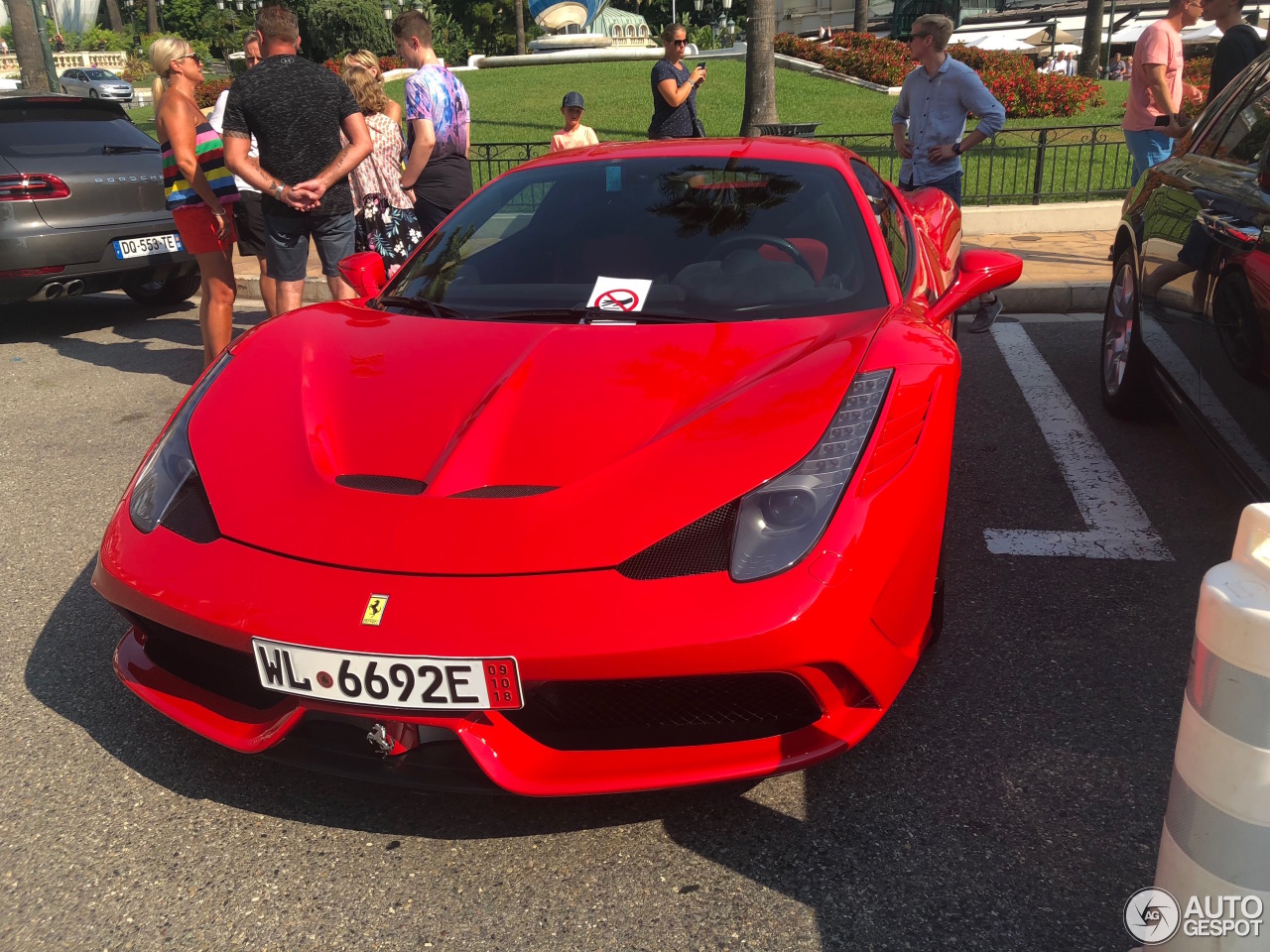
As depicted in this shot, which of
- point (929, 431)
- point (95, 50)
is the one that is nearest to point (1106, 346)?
point (929, 431)

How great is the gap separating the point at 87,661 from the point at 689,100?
23.2 ft

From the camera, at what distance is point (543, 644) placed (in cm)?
196

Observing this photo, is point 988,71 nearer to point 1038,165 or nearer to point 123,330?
point 1038,165

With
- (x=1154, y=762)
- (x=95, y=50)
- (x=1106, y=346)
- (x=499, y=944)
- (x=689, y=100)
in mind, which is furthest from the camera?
(x=95, y=50)

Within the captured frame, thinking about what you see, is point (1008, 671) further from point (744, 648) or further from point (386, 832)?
point (386, 832)

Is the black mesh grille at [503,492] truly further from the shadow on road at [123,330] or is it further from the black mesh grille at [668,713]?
the shadow on road at [123,330]

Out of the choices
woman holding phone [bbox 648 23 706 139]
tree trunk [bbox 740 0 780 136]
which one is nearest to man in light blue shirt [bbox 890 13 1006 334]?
woman holding phone [bbox 648 23 706 139]

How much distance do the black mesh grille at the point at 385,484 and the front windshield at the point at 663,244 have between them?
901 millimetres

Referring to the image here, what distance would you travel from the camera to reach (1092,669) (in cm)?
281

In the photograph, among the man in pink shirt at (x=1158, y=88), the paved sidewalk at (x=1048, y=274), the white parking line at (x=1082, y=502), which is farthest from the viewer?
the paved sidewalk at (x=1048, y=274)

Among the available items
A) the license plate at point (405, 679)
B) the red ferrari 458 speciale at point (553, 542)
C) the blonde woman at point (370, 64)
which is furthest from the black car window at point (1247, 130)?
the blonde woman at point (370, 64)

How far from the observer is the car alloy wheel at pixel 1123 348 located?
4.40m

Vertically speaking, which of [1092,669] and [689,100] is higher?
[689,100]

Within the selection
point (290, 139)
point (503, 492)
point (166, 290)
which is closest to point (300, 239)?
point (290, 139)
